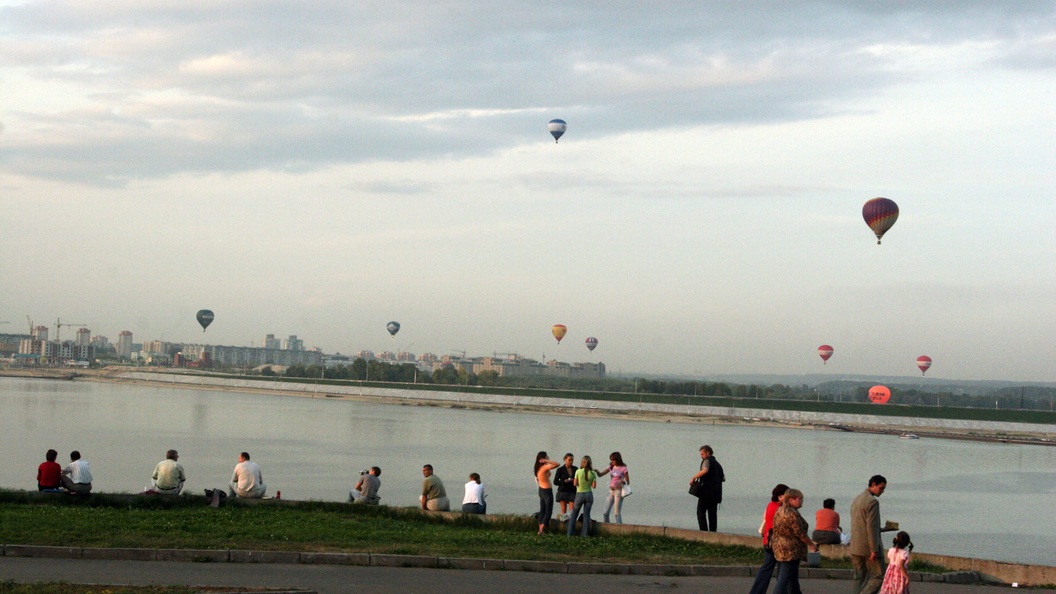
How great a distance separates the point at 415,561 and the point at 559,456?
118 ft

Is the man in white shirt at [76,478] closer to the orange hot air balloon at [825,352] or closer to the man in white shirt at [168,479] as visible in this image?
the man in white shirt at [168,479]

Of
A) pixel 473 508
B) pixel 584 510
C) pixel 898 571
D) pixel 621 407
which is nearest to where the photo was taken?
pixel 898 571

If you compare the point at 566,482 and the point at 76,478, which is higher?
the point at 566,482

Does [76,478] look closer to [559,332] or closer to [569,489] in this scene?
[569,489]

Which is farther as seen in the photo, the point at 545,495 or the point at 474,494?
the point at 474,494

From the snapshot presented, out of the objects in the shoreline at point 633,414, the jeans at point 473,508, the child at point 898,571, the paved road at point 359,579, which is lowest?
the shoreline at point 633,414

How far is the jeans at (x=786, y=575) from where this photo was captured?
11.3 meters

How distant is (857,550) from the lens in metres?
11.8

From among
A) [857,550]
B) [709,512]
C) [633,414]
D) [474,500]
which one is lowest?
[633,414]

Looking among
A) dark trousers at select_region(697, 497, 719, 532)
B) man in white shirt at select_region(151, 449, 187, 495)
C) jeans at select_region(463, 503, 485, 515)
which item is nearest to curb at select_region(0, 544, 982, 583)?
dark trousers at select_region(697, 497, 719, 532)

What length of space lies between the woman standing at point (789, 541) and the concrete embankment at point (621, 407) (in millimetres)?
97914

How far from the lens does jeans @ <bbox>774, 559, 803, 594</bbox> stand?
→ 11328 millimetres

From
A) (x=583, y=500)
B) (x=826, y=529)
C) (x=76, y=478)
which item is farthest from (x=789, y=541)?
(x=76, y=478)

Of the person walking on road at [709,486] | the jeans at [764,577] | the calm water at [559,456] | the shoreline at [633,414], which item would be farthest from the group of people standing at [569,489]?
the shoreline at [633,414]
